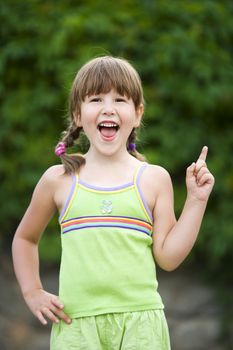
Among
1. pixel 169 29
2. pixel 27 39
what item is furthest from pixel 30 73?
pixel 169 29

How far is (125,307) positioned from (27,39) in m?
2.93

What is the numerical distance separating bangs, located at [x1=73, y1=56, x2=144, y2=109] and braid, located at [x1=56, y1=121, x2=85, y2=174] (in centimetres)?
20

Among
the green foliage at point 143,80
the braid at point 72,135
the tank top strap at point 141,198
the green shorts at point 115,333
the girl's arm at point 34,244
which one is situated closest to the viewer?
the green shorts at point 115,333

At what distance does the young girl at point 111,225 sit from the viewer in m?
2.51

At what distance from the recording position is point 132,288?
99.6 inches

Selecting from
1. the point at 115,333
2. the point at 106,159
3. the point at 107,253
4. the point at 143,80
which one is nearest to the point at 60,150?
the point at 106,159

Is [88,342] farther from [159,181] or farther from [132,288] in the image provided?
[159,181]

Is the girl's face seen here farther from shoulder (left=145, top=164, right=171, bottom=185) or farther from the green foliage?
the green foliage

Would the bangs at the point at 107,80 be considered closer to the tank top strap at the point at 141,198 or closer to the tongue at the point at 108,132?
the tongue at the point at 108,132

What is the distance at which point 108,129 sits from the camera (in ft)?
8.61

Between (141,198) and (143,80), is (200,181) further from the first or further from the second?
(143,80)

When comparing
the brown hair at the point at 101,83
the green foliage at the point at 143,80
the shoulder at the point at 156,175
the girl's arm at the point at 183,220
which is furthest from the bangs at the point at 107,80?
the green foliage at the point at 143,80

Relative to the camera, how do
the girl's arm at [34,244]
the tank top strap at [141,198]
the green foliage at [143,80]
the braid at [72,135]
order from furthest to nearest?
the green foliage at [143,80]
the braid at [72,135]
the girl's arm at [34,244]
the tank top strap at [141,198]

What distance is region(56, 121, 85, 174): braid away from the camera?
2686 millimetres
